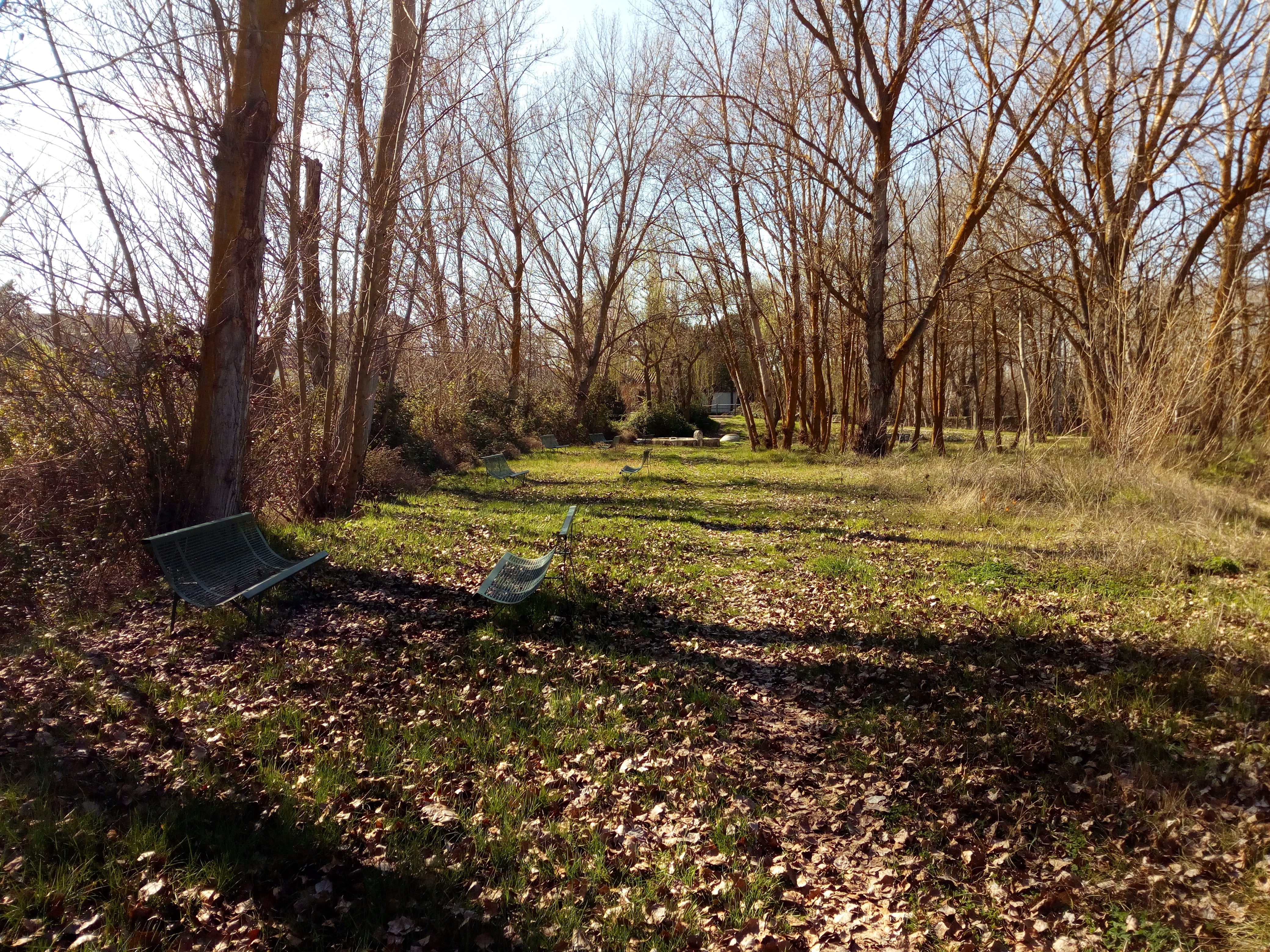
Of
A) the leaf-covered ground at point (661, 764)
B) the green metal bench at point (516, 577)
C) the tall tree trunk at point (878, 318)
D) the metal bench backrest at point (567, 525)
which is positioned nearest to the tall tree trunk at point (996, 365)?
the tall tree trunk at point (878, 318)

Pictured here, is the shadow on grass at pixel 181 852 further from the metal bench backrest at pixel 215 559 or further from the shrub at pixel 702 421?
the shrub at pixel 702 421

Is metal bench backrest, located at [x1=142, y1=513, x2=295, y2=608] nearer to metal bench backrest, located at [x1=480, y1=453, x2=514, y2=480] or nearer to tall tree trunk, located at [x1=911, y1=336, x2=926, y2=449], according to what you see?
metal bench backrest, located at [x1=480, y1=453, x2=514, y2=480]

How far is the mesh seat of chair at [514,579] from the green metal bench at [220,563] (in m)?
1.71

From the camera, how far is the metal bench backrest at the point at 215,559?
18.5ft

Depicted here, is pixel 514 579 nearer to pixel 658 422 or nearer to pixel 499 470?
pixel 499 470

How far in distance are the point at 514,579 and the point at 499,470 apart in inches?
393

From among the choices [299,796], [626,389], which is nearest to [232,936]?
[299,796]

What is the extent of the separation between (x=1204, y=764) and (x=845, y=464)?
1575 centimetres

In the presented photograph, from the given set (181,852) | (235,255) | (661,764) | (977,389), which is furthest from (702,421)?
(181,852)

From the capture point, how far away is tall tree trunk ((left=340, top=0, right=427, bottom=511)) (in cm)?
1074

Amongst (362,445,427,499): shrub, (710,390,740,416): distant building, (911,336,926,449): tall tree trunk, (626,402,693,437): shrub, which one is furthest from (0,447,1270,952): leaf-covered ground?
(710,390,740,416): distant building

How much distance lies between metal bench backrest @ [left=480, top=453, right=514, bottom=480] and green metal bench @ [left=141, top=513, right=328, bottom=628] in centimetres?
911

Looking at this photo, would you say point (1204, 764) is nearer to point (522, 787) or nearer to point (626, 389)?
point (522, 787)

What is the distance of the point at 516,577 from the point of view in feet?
22.4
